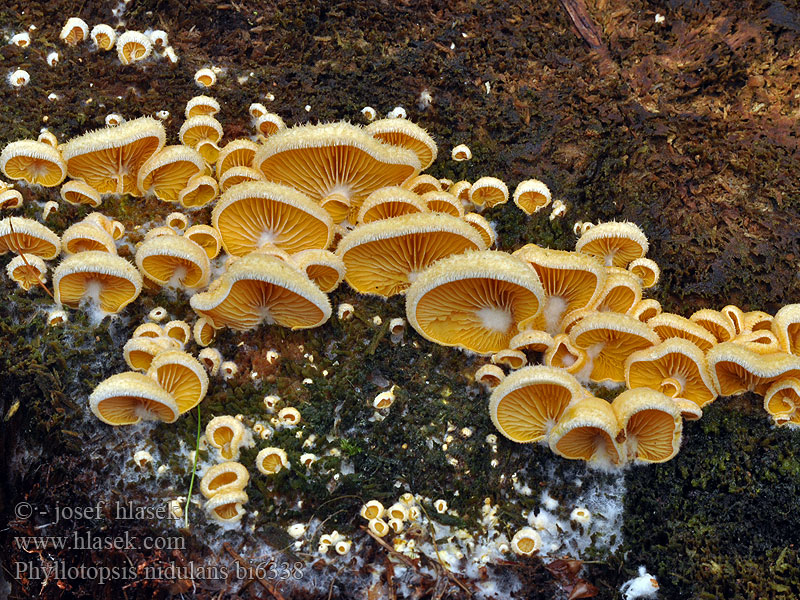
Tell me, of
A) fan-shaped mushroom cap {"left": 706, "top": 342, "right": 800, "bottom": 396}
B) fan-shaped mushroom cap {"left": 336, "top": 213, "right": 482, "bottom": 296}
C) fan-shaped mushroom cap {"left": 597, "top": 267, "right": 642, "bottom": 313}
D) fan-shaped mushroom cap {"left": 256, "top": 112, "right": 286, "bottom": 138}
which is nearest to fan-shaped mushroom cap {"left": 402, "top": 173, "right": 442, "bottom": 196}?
fan-shaped mushroom cap {"left": 336, "top": 213, "right": 482, "bottom": 296}

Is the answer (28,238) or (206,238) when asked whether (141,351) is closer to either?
(206,238)

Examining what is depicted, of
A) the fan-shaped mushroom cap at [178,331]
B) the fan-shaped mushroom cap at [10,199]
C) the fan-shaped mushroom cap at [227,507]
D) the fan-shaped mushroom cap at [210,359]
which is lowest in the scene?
the fan-shaped mushroom cap at [227,507]

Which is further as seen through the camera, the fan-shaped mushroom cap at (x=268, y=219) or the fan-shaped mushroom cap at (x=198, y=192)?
the fan-shaped mushroom cap at (x=198, y=192)

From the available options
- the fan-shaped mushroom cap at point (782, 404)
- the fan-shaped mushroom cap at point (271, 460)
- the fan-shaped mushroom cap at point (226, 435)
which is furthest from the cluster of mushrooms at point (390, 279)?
the fan-shaped mushroom cap at point (271, 460)

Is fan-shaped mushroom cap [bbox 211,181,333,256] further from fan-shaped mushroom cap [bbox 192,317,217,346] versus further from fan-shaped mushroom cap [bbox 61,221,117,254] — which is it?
fan-shaped mushroom cap [bbox 61,221,117,254]

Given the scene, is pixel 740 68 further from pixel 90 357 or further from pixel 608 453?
pixel 90 357

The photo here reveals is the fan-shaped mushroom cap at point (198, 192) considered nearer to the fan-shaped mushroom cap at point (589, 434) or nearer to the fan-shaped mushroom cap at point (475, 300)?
the fan-shaped mushroom cap at point (475, 300)
